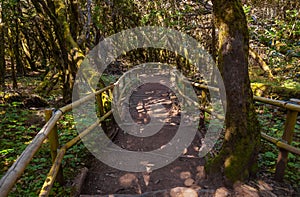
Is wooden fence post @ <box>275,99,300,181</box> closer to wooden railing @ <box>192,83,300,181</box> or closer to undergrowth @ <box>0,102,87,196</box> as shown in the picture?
wooden railing @ <box>192,83,300,181</box>

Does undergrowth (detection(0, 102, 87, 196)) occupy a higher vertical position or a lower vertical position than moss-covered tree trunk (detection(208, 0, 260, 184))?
lower

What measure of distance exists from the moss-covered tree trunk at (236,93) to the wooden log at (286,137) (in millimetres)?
289

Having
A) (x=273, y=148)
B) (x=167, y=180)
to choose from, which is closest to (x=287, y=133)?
(x=273, y=148)

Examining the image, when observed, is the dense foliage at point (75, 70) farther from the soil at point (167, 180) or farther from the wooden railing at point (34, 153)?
the wooden railing at point (34, 153)

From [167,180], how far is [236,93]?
64.4 inches

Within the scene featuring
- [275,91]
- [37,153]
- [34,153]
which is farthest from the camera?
[275,91]

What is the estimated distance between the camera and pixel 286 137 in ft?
9.02

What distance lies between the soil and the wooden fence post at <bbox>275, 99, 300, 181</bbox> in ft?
0.42

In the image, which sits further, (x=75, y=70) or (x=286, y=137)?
(x=75, y=70)

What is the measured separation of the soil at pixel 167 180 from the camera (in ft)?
8.63

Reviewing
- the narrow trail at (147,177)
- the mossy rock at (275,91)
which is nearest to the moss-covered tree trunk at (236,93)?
the narrow trail at (147,177)

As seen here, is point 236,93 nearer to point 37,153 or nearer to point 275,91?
point 37,153

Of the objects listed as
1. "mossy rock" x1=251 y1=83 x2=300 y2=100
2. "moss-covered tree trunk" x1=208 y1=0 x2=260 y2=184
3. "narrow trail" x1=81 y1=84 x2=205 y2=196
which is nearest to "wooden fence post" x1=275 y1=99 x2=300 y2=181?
"moss-covered tree trunk" x1=208 y1=0 x2=260 y2=184

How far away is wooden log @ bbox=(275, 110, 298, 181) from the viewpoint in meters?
2.64
